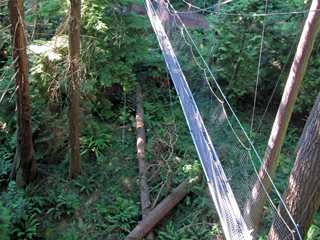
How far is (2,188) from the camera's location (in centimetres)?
566

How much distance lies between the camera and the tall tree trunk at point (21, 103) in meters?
4.18

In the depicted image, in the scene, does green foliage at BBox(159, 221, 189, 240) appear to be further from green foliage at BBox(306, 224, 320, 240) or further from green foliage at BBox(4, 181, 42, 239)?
green foliage at BBox(4, 181, 42, 239)

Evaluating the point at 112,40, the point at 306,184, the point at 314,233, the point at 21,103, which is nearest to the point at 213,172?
the point at 306,184

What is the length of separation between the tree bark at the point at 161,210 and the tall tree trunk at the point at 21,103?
252cm

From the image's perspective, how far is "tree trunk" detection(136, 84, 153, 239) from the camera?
522 cm

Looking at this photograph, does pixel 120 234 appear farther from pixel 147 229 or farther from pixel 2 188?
pixel 2 188

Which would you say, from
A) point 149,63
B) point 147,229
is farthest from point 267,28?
point 147,229

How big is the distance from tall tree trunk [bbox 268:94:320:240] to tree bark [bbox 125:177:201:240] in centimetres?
223

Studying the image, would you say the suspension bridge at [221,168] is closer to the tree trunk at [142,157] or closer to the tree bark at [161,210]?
the tree bark at [161,210]

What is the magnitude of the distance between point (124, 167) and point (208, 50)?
4.02m

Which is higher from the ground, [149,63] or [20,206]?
[149,63]

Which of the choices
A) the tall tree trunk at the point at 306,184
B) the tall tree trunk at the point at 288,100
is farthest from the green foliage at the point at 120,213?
the tall tree trunk at the point at 306,184

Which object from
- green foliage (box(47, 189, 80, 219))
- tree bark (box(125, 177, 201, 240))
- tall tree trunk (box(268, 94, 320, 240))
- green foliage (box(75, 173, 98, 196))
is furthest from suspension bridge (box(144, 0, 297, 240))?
green foliage (box(47, 189, 80, 219))

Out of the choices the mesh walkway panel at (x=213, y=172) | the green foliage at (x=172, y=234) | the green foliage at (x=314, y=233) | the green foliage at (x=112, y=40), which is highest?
the green foliage at (x=112, y=40)
